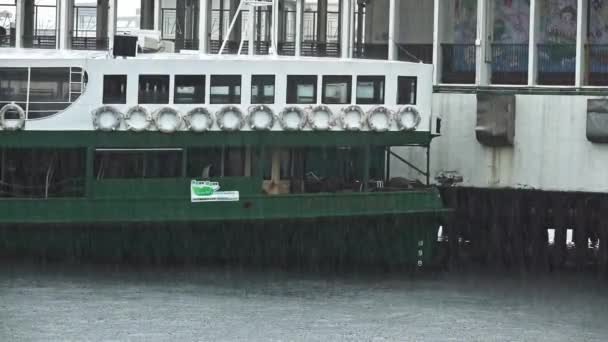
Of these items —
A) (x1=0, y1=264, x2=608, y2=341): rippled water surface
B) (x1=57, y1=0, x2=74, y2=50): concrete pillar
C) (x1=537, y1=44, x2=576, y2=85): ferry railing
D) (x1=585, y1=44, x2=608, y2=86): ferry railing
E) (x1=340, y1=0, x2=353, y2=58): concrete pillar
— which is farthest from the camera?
(x1=57, y1=0, x2=74, y2=50): concrete pillar

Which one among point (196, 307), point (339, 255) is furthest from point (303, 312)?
point (339, 255)

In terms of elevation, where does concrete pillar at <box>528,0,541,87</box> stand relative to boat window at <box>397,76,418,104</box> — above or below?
above

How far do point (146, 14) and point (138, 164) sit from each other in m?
10.8

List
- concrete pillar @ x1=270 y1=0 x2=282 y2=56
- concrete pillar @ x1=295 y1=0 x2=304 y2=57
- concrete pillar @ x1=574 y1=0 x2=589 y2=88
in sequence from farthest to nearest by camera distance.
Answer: concrete pillar @ x1=295 y1=0 x2=304 y2=57 < concrete pillar @ x1=270 y1=0 x2=282 y2=56 < concrete pillar @ x1=574 y1=0 x2=589 y2=88

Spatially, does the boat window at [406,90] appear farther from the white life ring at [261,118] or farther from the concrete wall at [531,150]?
the concrete wall at [531,150]

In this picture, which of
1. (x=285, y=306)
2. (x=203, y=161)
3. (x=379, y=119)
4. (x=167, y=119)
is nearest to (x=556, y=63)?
(x=379, y=119)

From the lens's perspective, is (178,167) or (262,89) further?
(178,167)

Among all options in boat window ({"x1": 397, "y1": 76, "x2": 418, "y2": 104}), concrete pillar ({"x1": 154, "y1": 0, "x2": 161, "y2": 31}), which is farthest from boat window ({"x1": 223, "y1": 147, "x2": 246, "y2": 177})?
concrete pillar ({"x1": 154, "y1": 0, "x2": 161, "y2": 31})

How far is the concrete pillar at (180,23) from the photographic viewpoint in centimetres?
4584

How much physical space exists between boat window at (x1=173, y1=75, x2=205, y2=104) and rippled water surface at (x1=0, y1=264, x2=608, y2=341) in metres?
3.69

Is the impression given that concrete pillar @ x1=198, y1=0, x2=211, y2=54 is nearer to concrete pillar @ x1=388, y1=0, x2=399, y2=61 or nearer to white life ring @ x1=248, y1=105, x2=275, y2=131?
concrete pillar @ x1=388, y1=0, x2=399, y2=61

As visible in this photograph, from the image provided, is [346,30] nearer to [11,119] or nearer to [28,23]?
[11,119]

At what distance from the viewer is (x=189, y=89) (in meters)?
36.1

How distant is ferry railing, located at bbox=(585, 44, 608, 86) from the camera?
39.8 m
